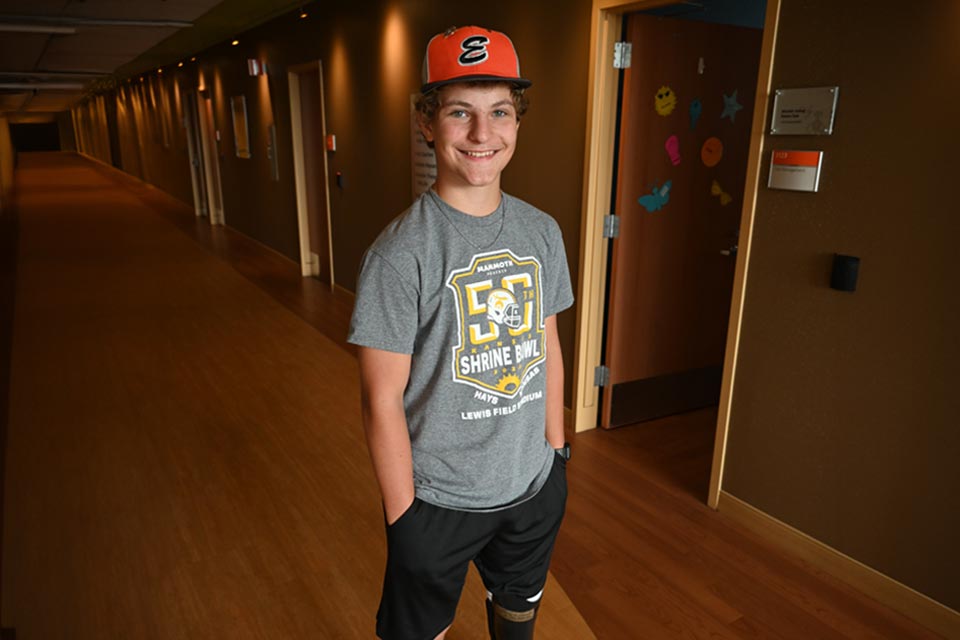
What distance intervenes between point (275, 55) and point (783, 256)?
6357mm

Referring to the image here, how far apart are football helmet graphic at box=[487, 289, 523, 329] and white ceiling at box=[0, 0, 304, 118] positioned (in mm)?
5580

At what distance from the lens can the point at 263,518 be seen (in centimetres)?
267

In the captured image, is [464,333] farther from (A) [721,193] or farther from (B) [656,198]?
(A) [721,193]

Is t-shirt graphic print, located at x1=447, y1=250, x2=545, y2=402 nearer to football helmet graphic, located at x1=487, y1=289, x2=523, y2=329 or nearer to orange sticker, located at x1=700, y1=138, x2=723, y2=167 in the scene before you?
football helmet graphic, located at x1=487, y1=289, x2=523, y2=329

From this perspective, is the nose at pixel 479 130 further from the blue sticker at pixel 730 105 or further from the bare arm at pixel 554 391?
the blue sticker at pixel 730 105

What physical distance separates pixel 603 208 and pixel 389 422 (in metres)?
2.32

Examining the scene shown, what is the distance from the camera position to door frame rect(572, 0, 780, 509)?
2.36 meters

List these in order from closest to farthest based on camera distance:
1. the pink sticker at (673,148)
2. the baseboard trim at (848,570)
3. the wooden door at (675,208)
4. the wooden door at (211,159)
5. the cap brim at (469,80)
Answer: the cap brim at (469,80), the baseboard trim at (848,570), the wooden door at (675,208), the pink sticker at (673,148), the wooden door at (211,159)

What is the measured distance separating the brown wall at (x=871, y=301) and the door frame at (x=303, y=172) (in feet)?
16.0

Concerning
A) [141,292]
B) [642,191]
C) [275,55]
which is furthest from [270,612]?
[275,55]

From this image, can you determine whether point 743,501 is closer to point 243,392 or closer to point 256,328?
point 243,392

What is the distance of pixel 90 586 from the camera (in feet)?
7.39

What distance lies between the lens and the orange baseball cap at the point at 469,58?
3.62 feet

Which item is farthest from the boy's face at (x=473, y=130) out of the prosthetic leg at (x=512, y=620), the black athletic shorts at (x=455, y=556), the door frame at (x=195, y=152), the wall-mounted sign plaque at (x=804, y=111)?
the door frame at (x=195, y=152)
